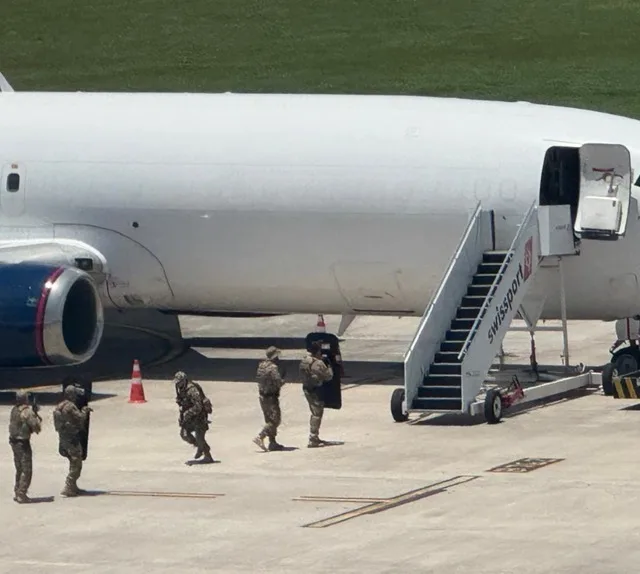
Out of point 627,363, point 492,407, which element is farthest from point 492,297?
point 627,363

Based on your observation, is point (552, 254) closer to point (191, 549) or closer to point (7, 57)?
point (191, 549)

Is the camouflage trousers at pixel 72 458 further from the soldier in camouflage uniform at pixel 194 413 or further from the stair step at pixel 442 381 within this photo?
the stair step at pixel 442 381

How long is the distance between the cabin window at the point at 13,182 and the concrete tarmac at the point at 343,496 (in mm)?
4676

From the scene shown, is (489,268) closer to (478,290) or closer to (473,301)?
(478,290)

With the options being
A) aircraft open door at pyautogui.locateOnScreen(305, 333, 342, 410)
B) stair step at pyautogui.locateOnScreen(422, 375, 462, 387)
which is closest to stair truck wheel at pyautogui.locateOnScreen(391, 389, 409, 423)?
stair step at pyautogui.locateOnScreen(422, 375, 462, 387)

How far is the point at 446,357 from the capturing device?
95.2ft

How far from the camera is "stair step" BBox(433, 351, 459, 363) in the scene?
2897 centimetres

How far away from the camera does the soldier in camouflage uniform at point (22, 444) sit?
23.3 meters

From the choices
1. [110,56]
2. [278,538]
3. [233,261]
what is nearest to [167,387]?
[233,261]

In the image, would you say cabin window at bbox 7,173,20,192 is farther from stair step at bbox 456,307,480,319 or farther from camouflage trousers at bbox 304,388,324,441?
camouflage trousers at bbox 304,388,324,441

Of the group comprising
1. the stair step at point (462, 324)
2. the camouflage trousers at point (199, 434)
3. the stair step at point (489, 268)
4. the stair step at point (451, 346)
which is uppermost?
the stair step at point (489, 268)

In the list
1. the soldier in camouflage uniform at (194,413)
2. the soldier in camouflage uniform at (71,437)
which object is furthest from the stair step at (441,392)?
the soldier in camouflage uniform at (71,437)

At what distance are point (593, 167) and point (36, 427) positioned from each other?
1088cm

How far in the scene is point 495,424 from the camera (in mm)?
28188
